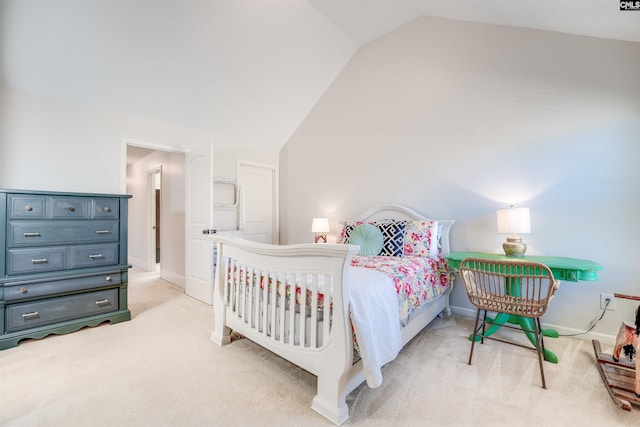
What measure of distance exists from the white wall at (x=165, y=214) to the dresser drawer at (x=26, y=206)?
5.78 feet

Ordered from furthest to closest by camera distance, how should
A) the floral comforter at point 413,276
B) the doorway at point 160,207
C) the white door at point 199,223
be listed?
the doorway at point 160,207 < the white door at point 199,223 < the floral comforter at point 413,276

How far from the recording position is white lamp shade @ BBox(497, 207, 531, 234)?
7.98 feet

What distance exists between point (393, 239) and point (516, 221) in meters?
1.12

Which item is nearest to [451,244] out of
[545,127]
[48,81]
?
[545,127]

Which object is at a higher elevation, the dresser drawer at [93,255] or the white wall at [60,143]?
the white wall at [60,143]

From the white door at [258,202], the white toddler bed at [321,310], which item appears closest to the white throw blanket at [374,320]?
the white toddler bed at [321,310]

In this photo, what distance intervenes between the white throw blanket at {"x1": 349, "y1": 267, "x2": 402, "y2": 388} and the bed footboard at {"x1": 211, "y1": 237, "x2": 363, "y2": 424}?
77mm

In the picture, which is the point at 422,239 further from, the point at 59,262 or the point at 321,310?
the point at 59,262

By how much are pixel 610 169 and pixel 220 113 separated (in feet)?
13.8

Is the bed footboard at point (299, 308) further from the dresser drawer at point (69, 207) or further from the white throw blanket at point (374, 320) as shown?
the dresser drawer at point (69, 207)

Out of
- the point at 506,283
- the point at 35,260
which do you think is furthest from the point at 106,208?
the point at 506,283

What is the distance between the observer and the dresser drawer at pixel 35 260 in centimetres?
223

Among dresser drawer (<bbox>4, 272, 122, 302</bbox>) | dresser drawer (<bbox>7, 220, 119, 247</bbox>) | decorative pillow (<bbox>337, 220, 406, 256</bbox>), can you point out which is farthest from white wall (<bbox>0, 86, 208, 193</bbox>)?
decorative pillow (<bbox>337, 220, 406, 256</bbox>)

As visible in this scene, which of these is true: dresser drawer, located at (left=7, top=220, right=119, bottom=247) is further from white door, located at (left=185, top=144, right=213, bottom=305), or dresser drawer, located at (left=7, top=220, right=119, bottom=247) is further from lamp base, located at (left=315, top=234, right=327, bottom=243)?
lamp base, located at (left=315, top=234, right=327, bottom=243)
